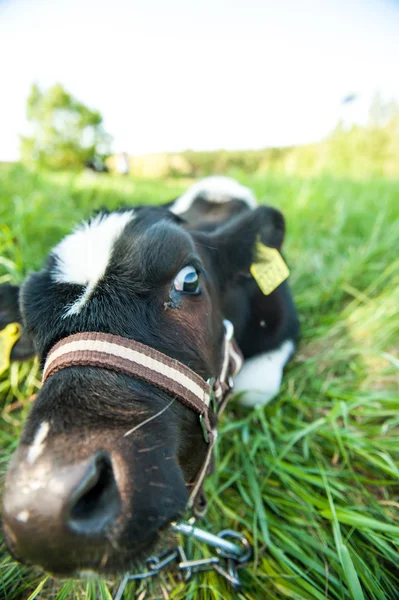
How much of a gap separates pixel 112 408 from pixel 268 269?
4.91ft

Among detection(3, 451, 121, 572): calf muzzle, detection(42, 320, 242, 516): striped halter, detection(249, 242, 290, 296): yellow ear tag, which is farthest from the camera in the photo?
detection(249, 242, 290, 296): yellow ear tag

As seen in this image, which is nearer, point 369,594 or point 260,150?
point 369,594

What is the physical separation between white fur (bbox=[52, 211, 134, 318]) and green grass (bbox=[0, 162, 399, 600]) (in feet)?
Result: 4.11

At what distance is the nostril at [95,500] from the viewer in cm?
95

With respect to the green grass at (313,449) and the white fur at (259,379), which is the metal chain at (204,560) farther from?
Answer: the white fur at (259,379)

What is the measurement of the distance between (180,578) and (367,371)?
2.03 metres

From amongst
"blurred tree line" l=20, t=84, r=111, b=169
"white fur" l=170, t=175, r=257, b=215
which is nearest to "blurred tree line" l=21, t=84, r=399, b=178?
"blurred tree line" l=20, t=84, r=111, b=169

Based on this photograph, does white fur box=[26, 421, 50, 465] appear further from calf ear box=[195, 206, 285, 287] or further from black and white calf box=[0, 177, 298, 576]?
calf ear box=[195, 206, 285, 287]

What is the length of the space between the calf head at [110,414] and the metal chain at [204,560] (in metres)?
0.31

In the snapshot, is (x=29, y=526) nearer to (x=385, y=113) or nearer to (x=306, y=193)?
(x=306, y=193)

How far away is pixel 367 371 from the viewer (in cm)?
288

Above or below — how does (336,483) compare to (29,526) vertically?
below

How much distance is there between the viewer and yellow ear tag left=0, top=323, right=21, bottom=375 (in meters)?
2.13

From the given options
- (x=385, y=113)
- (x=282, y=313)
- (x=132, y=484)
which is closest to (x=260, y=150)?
(x=385, y=113)
